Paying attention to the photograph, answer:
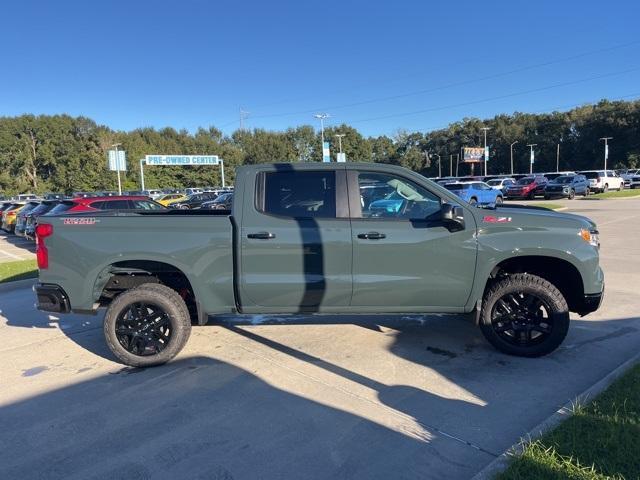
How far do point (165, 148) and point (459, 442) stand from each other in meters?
92.4

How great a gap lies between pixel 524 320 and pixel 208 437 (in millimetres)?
3091

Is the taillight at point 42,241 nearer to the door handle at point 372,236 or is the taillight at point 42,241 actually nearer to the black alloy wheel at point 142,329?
the black alloy wheel at point 142,329

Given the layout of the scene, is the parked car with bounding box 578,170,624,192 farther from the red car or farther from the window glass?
the red car

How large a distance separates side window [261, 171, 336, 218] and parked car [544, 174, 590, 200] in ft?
109

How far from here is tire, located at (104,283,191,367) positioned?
15.3ft

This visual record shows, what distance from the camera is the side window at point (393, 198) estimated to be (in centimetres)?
458

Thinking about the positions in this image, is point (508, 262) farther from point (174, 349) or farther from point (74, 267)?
point (74, 267)

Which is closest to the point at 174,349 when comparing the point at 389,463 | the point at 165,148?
the point at 389,463

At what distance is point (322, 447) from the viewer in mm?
3215

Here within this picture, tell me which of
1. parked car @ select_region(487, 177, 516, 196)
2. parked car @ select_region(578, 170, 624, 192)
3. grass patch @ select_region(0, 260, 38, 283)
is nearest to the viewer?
grass patch @ select_region(0, 260, 38, 283)

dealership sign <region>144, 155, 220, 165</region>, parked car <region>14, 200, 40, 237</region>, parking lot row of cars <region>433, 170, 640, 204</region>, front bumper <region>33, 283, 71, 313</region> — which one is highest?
dealership sign <region>144, 155, 220, 165</region>

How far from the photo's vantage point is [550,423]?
328 cm

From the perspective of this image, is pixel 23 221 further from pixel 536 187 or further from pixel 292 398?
pixel 536 187

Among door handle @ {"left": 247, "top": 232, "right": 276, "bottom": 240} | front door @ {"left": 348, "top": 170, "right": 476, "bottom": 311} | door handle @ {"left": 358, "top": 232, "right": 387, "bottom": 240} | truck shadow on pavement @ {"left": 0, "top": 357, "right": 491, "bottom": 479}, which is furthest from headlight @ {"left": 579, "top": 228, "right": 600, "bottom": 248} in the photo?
door handle @ {"left": 247, "top": 232, "right": 276, "bottom": 240}
